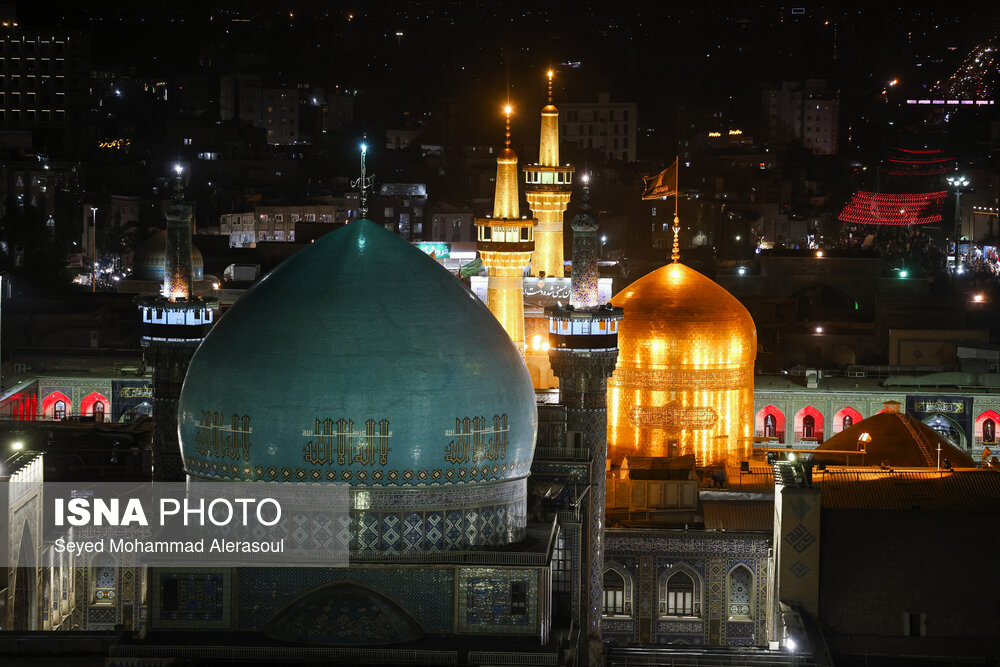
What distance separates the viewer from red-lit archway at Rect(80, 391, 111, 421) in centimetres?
3797

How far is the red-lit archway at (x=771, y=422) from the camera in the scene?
36906 mm

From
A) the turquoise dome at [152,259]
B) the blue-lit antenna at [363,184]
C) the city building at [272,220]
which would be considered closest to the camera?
the blue-lit antenna at [363,184]

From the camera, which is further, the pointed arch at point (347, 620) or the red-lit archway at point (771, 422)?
the red-lit archway at point (771, 422)

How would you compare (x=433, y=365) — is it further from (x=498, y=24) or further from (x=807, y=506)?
(x=498, y=24)

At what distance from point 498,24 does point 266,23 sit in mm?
11495

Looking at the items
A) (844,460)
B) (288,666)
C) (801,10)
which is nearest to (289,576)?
(288,666)

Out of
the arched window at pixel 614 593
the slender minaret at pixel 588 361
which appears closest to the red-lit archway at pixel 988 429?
the arched window at pixel 614 593

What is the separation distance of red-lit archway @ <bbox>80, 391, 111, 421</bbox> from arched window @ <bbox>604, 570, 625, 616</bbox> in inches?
523

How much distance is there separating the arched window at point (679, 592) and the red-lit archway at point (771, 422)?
994cm

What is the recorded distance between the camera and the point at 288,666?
17641 millimetres

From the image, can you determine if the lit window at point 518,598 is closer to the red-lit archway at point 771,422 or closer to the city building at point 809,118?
the red-lit archway at point 771,422

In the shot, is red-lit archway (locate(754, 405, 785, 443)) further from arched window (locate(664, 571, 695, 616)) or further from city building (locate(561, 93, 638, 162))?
city building (locate(561, 93, 638, 162))

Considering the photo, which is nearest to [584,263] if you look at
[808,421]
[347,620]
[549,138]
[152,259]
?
[347,620]

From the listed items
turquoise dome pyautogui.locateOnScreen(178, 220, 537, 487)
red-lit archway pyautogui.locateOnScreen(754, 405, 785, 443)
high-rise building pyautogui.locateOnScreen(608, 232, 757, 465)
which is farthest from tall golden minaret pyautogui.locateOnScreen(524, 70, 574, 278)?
turquoise dome pyautogui.locateOnScreen(178, 220, 537, 487)
